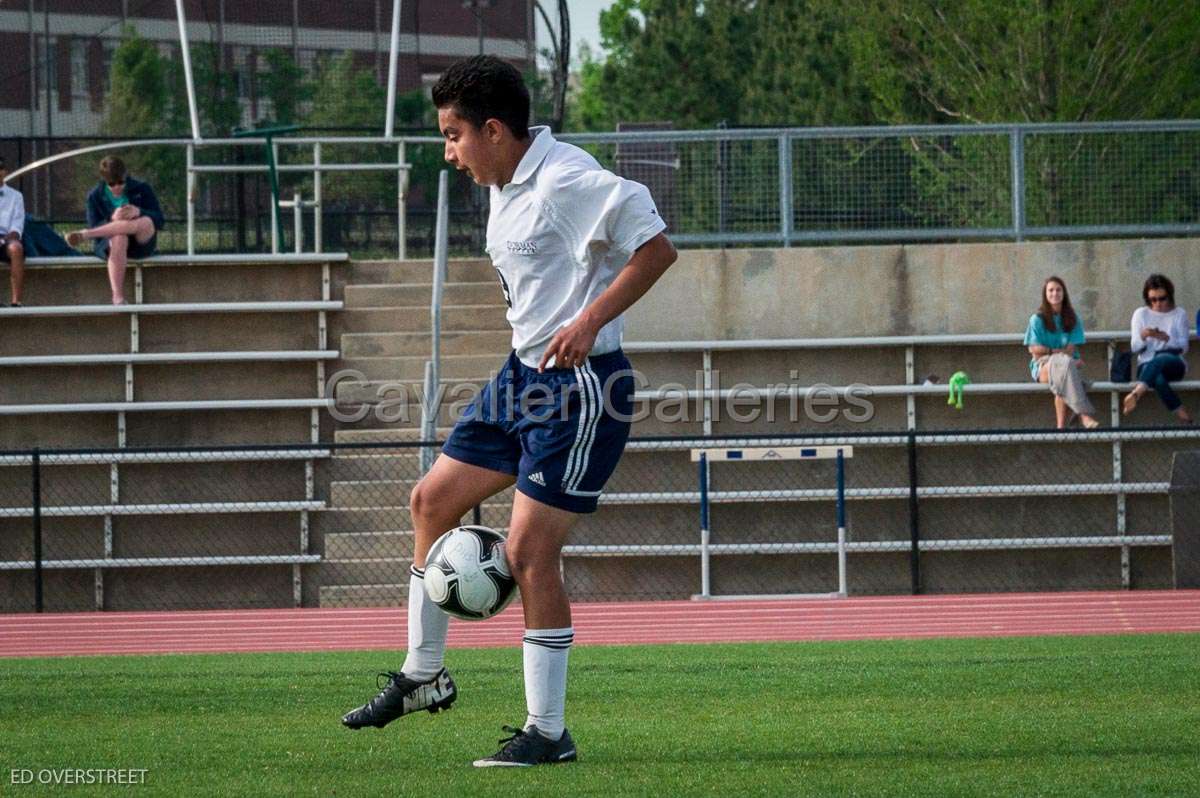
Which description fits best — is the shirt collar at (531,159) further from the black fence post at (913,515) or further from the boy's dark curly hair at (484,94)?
the black fence post at (913,515)

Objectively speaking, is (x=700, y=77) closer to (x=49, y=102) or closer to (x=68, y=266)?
(x=49, y=102)

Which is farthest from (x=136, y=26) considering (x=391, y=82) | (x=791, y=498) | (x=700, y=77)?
(x=700, y=77)

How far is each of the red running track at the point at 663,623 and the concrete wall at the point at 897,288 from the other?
291 cm

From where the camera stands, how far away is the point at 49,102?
19344 mm

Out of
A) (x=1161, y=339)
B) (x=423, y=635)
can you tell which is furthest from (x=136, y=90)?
(x=423, y=635)

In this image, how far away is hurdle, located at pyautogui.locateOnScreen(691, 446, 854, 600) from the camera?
13227 millimetres

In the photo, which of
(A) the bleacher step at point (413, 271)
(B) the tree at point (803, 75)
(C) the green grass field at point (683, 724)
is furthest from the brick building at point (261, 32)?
(B) the tree at point (803, 75)

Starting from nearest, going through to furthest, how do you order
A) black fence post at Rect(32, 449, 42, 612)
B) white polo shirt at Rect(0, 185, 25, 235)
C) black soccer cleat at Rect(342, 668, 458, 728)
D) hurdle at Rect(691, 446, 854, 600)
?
black soccer cleat at Rect(342, 668, 458, 728), hurdle at Rect(691, 446, 854, 600), black fence post at Rect(32, 449, 42, 612), white polo shirt at Rect(0, 185, 25, 235)

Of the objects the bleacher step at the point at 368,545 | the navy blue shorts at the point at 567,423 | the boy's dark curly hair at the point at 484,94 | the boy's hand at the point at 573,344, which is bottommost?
the bleacher step at the point at 368,545

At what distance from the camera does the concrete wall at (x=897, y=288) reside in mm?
15180

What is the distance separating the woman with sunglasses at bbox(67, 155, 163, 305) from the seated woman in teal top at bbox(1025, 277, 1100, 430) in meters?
7.78

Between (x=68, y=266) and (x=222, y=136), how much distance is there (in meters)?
3.15

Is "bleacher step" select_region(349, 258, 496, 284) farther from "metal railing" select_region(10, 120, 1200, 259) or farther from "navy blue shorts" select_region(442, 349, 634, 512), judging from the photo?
"navy blue shorts" select_region(442, 349, 634, 512)

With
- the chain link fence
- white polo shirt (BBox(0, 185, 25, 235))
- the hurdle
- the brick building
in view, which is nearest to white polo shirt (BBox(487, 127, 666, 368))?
the hurdle
